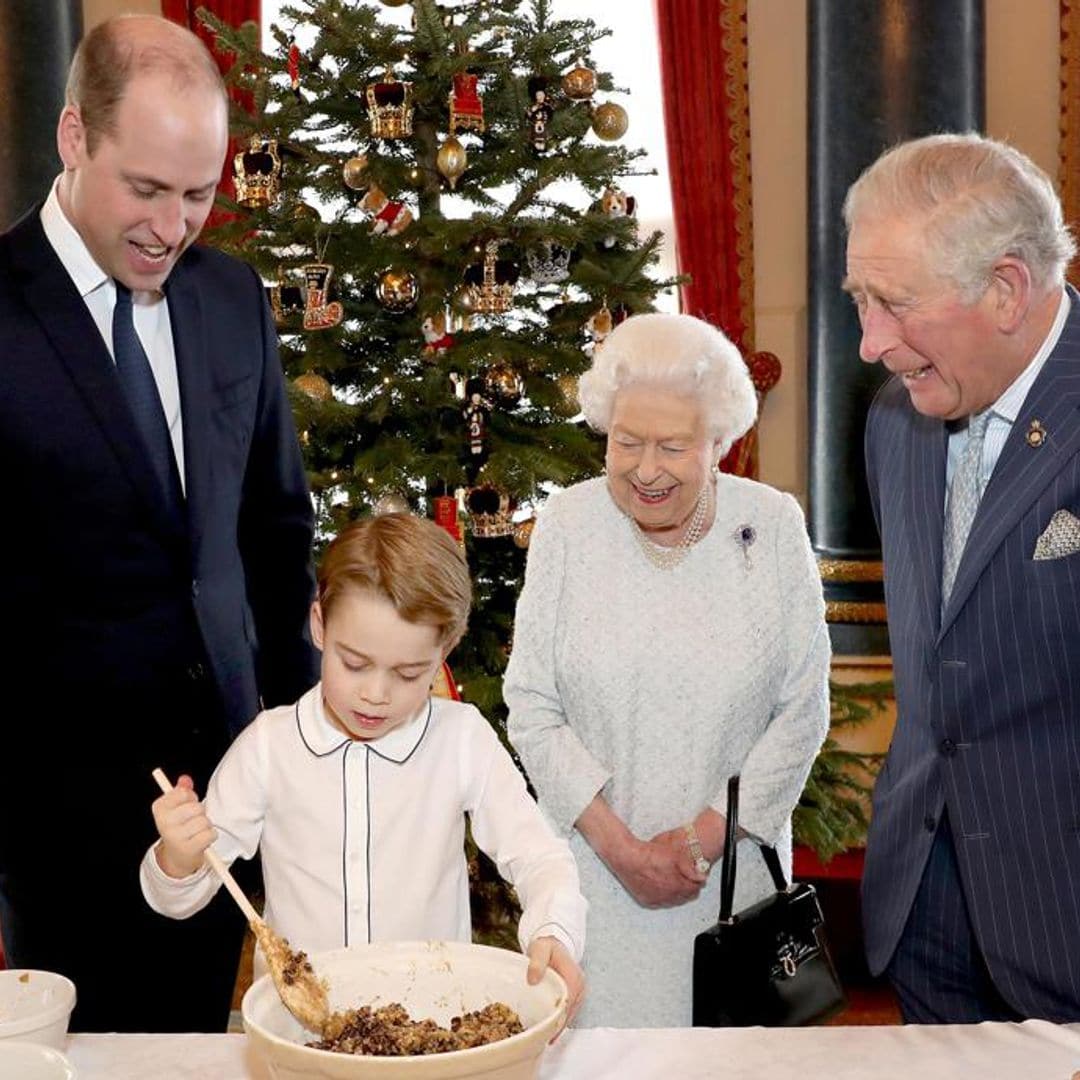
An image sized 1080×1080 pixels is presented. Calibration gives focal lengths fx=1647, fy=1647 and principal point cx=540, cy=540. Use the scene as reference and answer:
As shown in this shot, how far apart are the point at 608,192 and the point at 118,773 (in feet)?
7.51

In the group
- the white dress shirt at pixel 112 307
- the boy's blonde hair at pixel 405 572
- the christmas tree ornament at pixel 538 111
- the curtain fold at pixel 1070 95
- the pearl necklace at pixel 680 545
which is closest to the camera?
the boy's blonde hair at pixel 405 572

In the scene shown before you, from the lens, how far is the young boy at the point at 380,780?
78.9 inches

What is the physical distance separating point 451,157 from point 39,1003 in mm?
2639

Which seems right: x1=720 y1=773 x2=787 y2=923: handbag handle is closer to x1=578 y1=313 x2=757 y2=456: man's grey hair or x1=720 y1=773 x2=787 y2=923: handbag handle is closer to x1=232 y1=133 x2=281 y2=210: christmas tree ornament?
x1=578 y1=313 x2=757 y2=456: man's grey hair

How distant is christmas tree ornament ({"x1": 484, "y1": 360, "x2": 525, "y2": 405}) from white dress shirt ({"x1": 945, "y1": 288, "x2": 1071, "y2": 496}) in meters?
1.88

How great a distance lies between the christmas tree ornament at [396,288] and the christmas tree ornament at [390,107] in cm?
33

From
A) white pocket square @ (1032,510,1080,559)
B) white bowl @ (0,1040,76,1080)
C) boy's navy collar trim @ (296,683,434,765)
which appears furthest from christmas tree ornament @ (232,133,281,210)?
white bowl @ (0,1040,76,1080)

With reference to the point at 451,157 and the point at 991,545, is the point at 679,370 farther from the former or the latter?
the point at 451,157

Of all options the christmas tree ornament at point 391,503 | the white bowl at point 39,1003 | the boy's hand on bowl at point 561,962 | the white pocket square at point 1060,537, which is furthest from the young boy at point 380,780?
the christmas tree ornament at point 391,503

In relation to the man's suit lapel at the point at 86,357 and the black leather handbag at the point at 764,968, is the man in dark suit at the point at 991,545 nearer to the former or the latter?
the black leather handbag at the point at 764,968

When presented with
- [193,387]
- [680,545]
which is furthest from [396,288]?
[193,387]

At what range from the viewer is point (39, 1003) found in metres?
1.79

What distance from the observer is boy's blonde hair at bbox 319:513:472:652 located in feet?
6.56

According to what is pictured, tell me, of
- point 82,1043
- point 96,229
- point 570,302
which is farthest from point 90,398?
point 570,302
